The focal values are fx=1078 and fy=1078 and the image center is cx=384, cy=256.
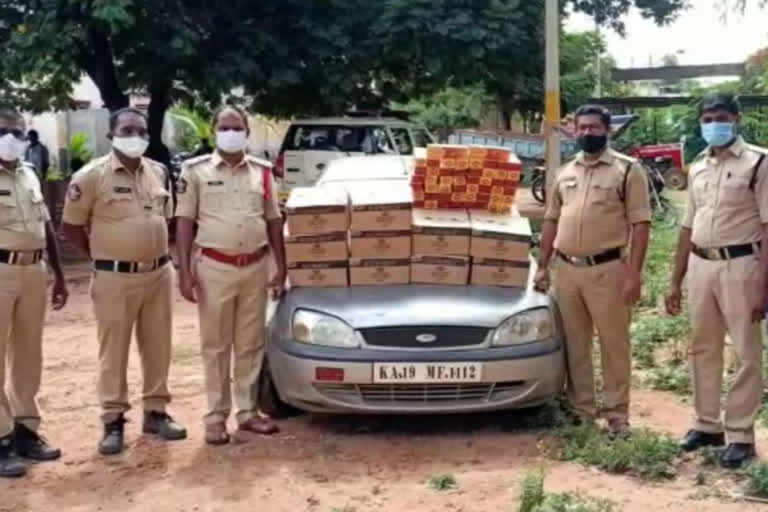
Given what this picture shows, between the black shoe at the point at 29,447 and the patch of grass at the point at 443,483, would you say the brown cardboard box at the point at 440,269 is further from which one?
the black shoe at the point at 29,447

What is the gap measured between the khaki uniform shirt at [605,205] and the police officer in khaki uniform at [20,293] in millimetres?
2654

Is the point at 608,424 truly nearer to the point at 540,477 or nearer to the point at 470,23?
the point at 540,477

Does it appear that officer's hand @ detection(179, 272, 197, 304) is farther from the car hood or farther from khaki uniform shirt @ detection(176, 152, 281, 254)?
the car hood

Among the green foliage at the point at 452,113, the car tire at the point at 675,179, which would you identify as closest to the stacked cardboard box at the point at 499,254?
the car tire at the point at 675,179

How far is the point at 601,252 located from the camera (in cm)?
545

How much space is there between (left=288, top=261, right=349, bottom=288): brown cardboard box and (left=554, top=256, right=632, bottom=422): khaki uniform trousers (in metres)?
1.18

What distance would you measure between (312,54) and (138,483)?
10.9 metres

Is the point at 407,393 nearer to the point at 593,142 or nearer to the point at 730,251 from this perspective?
the point at 593,142

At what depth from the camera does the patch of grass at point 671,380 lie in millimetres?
6703

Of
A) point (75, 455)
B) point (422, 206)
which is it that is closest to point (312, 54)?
point (422, 206)

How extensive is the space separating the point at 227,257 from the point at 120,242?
0.54 m

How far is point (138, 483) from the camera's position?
5.03 metres

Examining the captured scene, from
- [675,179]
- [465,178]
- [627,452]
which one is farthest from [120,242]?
[675,179]

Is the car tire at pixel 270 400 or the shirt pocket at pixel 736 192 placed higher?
the shirt pocket at pixel 736 192
